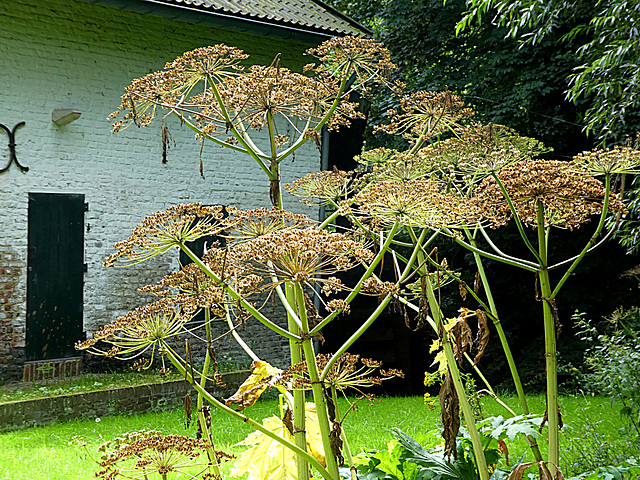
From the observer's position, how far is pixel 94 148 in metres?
8.56

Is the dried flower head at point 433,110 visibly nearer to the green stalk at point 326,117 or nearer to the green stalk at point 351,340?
the green stalk at point 326,117

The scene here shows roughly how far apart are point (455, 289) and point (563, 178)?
33.7ft

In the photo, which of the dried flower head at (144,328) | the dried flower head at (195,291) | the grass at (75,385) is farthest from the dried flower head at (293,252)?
the grass at (75,385)

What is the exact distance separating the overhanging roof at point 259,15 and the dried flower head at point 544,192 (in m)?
6.85

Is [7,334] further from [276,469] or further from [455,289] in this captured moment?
[455,289]

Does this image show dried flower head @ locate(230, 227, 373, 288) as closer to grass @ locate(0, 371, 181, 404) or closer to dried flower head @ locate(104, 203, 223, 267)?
dried flower head @ locate(104, 203, 223, 267)

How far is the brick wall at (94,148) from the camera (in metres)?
7.93

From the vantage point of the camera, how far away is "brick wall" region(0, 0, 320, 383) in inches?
312

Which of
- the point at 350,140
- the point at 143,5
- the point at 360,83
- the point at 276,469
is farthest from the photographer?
the point at 350,140

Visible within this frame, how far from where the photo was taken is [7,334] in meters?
7.85

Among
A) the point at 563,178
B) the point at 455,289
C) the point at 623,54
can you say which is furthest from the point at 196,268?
the point at 455,289

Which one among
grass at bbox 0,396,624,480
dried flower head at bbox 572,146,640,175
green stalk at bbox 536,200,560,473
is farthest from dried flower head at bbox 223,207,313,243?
grass at bbox 0,396,624,480

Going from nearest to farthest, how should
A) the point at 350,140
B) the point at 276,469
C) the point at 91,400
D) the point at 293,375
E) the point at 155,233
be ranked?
the point at 293,375 < the point at 155,233 < the point at 276,469 < the point at 91,400 < the point at 350,140

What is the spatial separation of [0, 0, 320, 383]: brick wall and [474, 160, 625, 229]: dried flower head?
23.7ft
